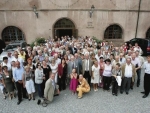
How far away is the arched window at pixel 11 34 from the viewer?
634 inches

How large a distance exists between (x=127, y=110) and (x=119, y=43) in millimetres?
12266

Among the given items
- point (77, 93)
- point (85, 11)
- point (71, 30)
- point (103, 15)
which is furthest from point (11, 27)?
point (77, 93)

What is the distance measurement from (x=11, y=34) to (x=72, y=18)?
687 cm

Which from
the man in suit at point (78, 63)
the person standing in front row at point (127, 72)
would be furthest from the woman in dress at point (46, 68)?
the person standing in front row at point (127, 72)

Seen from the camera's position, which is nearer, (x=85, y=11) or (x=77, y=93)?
(x=77, y=93)

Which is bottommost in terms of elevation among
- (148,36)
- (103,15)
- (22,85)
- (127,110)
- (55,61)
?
(127,110)

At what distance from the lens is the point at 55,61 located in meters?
7.10

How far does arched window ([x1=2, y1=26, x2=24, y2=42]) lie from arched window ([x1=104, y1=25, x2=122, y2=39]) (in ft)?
31.2

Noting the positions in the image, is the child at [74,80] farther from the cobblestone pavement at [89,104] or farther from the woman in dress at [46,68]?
the woman in dress at [46,68]

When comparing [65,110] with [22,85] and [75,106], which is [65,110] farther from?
[22,85]

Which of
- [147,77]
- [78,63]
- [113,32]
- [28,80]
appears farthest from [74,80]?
[113,32]

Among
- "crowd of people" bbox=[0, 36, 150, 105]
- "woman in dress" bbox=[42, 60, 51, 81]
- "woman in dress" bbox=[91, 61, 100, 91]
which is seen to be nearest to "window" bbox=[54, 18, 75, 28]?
"crowd of people" bbox=[0, 36, 150, 105]

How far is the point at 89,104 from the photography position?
6.34 metres

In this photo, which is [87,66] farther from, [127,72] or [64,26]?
[64,26]
